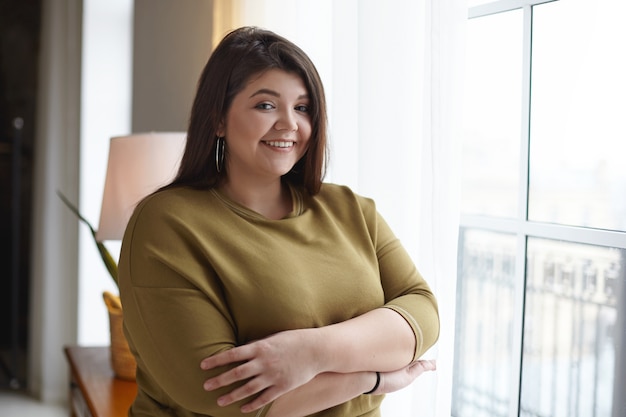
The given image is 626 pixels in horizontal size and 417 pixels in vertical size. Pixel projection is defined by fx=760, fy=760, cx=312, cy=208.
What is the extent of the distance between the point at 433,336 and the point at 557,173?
0.48 m

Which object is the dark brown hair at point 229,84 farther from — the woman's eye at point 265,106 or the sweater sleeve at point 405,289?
the sweater sleeve at point 405,289

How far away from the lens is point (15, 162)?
4172mm

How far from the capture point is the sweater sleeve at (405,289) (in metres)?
1.36

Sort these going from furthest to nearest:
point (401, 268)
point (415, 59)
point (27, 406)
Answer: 1. point (27, 406)
2. point (415, 59)
3. point (401, 268)

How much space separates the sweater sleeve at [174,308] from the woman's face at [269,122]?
0.62 ft

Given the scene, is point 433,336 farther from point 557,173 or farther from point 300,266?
point 557,173

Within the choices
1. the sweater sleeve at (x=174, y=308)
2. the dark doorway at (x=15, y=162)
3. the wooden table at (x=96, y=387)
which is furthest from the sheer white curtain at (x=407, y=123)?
the dark doorway at (x=15, y=162)

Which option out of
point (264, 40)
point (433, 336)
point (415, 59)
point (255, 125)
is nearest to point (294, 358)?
point (433, 336)

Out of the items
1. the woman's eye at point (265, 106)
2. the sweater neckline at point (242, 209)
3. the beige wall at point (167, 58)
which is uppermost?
the beige wall at point (167, 58)

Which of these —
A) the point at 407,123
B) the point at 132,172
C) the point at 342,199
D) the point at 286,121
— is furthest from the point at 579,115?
the point at 132,172

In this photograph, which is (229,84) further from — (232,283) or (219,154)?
(232,283)

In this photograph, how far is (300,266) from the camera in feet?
4.39

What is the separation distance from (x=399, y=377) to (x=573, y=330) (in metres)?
0.45

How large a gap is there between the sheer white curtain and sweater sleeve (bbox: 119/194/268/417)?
1.54ft
